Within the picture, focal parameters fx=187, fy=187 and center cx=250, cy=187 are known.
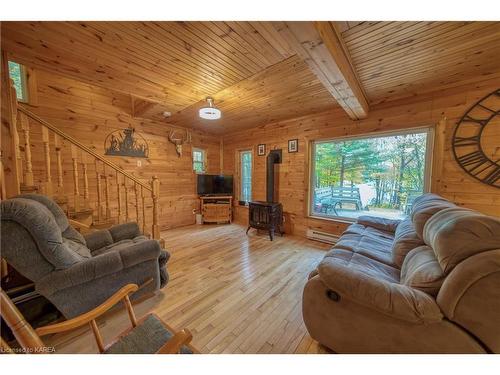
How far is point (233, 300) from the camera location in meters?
1.83

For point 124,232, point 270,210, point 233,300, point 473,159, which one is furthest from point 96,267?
point 473,159

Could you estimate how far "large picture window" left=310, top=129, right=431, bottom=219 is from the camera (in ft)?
8.90

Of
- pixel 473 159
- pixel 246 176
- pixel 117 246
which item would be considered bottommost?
pixel 117 246

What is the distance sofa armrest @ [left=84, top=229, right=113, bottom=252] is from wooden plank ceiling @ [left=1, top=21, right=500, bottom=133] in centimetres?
185

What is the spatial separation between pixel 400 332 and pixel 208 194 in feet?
14.2

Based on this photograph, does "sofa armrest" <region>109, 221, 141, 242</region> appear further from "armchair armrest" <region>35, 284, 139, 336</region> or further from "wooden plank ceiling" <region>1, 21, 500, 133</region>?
"wooden plank ceiling" <region>1, 21, 500, 133</region>

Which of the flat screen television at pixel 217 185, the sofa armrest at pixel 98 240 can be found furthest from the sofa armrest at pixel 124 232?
the flat screen television at pixel 217 185

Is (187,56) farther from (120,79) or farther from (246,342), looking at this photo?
(246,342)

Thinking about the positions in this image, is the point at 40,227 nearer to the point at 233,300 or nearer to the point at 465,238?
the point at 233,300

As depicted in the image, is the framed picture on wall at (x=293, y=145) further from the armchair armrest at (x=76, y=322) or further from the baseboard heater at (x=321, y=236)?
the armchair armrest at (x=76, y=322)

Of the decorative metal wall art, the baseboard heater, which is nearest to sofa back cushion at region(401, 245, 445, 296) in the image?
the baseboard heater

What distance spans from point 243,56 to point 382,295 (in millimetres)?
2214

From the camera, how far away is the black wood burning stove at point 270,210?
141 inches

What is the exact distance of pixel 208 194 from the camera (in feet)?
15.9
